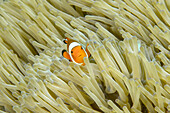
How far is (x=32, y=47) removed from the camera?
3.59ft

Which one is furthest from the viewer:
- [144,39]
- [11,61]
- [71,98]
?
[11,61]

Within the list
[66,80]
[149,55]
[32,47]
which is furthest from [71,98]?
[32,47]

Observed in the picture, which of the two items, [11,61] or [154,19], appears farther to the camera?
[11,61]

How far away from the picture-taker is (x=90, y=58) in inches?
33.5

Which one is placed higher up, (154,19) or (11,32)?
(11,32)

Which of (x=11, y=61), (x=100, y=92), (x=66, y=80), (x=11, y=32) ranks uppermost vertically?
(x=11, y=32)

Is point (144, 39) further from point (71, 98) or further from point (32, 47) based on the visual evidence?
point (32, 47)

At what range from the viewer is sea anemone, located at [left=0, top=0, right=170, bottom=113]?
705mm

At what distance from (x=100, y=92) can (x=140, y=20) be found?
15.3 inches

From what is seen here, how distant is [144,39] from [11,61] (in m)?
0.65

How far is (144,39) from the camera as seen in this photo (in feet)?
2.84

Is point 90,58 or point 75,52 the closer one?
point 75,52

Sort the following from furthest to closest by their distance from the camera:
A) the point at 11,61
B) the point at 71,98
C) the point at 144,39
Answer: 1. the point at 11,61
2. the point at 144,39
3. the point at 71,98

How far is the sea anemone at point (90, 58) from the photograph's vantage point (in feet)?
2.31
